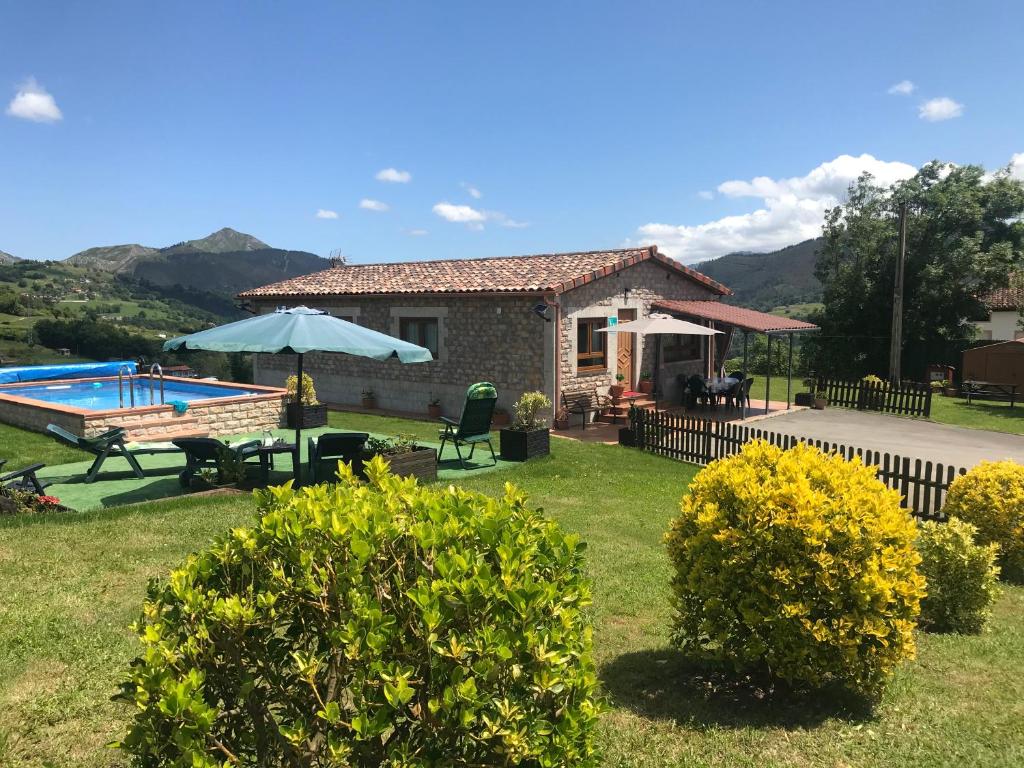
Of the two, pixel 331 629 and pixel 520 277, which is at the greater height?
pixel 520 277

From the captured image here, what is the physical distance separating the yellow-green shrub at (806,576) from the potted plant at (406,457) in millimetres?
5482

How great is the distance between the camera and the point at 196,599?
2098 millimetres

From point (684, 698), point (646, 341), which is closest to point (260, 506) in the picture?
point (684, 698)

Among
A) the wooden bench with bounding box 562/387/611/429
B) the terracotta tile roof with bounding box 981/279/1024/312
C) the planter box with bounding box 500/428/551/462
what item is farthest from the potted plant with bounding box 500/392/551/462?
the terracotta tile roof with bounding box 981/279/1024/312

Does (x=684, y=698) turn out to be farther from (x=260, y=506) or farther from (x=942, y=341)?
(x=942, y=341)

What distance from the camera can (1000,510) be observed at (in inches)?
277

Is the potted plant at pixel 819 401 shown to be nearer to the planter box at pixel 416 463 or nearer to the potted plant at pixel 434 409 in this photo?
the potted plant at pixel 434 409

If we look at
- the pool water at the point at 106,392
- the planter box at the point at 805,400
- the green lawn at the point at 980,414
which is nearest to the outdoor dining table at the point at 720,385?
the planter box at the point at 805,400

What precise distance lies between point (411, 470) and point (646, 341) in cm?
1094

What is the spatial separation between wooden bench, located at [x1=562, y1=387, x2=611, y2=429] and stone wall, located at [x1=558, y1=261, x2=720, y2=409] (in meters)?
0.19

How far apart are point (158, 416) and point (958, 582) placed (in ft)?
43.0

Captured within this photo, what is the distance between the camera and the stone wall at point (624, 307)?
632 inches

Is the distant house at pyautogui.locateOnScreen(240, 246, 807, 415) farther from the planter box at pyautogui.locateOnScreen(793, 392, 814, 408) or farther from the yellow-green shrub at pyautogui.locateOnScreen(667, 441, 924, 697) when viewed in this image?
the yellow-green shrub at pyautogui.locateOnScreen(667, 441, 924, 697)

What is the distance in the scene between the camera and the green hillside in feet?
282
